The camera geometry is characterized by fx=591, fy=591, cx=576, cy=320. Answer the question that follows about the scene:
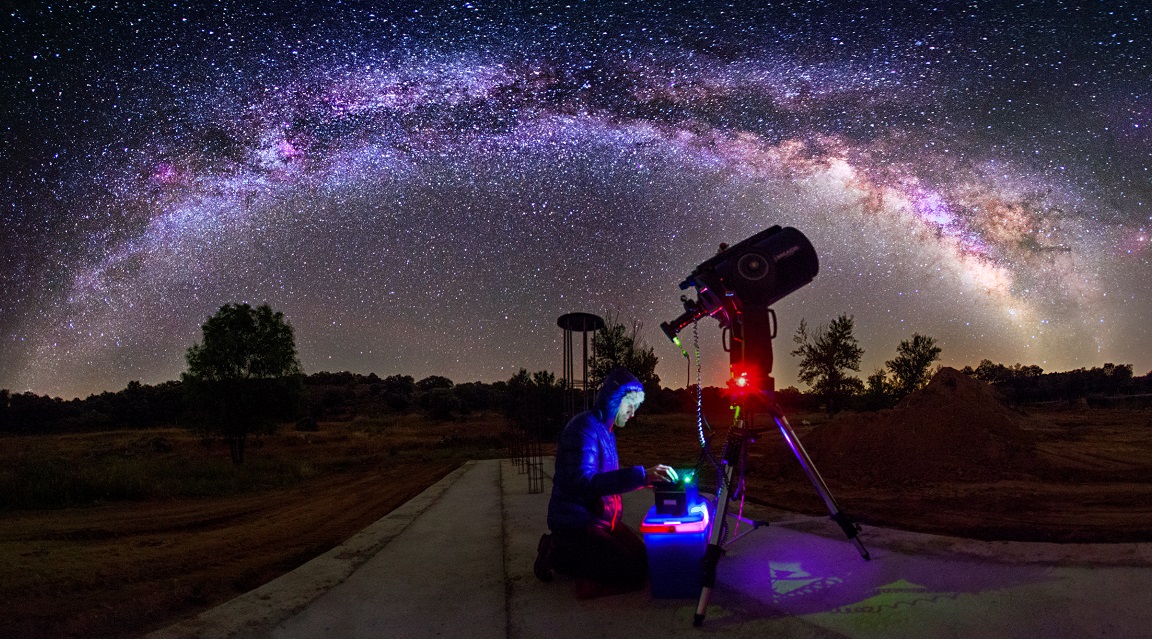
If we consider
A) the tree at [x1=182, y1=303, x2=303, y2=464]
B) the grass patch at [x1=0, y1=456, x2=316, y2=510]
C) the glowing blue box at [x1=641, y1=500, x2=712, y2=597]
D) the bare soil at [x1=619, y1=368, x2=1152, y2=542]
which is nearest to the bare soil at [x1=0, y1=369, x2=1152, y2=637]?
the bare soil at [x1=619, y1=368, x2=1152, y2=542]

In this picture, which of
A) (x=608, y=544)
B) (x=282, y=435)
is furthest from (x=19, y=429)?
(x=608, y=544)

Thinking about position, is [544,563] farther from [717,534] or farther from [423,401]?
[423,401]

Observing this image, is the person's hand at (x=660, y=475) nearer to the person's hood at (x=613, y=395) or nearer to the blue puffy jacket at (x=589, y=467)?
the blue puffy jacket at (x=589, y=467)

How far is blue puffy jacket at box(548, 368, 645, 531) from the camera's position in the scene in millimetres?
3877

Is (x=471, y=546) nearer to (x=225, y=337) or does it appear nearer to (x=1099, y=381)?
(x=225, y=337)

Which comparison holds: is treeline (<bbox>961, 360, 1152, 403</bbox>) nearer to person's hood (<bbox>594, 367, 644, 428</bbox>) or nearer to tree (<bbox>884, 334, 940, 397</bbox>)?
tree (<bbox>884, 334, 940, 397</bbox>)

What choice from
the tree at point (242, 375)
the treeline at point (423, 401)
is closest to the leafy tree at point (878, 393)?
the treeline at point (423, 401)

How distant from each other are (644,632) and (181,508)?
44.1ft

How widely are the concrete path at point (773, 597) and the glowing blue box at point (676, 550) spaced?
113 millimetres

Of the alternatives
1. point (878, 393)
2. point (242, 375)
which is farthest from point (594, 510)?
point (878, 393)

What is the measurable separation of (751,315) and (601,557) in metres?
1.92

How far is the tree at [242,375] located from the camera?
71.7ft

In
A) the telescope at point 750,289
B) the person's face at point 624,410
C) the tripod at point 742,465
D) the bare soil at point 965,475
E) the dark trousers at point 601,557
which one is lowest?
the bare soil at point 965,475

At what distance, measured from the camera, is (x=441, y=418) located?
49.0 meters
